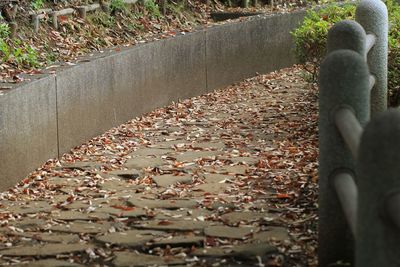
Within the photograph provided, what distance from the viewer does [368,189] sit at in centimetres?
308

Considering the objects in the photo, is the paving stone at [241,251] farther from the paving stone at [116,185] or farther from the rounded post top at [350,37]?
the paving stone at [116,185]

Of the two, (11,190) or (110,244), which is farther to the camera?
(11,190)

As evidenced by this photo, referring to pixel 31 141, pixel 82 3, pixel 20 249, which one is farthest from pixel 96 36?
pixel 20 249

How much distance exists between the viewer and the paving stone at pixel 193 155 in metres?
8.06

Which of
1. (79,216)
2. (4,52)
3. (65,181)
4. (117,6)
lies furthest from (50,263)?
(117,6)

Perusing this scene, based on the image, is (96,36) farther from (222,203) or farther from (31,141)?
(222,203)

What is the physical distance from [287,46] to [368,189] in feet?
36.0

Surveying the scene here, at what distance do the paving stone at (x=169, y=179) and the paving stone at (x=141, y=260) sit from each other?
6.04 ft

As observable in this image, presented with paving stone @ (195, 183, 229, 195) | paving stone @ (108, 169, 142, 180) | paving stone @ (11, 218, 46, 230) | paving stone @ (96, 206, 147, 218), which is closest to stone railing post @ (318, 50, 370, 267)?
paving stone @ (96, 206, 147, 218)

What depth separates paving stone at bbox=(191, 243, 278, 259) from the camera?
205 inches

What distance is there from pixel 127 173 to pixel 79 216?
1.28 meters

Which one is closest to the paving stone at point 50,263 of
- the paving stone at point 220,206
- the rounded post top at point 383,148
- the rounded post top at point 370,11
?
the paving stone at point 220,206

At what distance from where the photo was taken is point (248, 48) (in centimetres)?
1278

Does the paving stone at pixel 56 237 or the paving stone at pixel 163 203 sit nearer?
the paving stone at pixel 56 237
